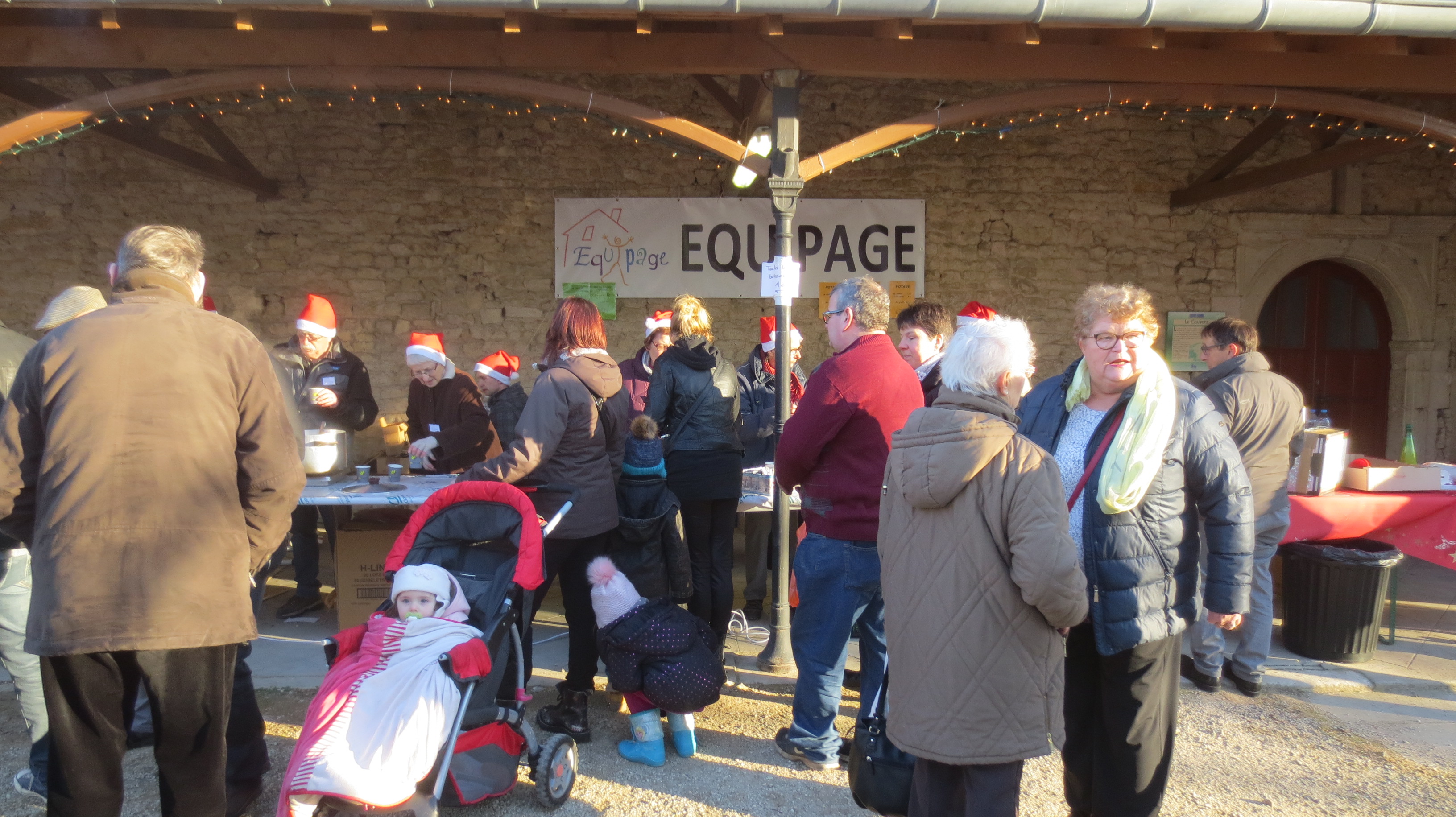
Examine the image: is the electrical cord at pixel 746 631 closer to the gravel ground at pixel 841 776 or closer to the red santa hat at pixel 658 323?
the gravel ground at pixel 841 776

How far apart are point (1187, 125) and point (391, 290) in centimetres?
694

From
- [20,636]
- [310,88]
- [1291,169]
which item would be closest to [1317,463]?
[1291,169]

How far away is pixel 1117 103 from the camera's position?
4559 mm

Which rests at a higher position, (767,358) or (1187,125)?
(1187,125)

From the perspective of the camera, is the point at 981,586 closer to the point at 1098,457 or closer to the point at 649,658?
the point at 1098,457

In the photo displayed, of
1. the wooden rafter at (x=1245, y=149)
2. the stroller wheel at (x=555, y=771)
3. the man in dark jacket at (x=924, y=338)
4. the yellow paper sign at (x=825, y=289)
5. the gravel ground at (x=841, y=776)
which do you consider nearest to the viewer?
the stroller wheel at (x=555, y=771)

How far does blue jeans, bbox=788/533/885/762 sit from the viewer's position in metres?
2.97

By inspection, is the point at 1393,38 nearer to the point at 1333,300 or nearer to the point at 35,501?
the point at 1333,300

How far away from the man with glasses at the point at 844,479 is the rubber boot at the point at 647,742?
0.58m

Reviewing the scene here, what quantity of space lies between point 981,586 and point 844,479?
3.11 feet

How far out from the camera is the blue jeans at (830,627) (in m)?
2.97

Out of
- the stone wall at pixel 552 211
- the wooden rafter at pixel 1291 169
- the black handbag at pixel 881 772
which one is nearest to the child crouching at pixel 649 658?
the black handbag at pixel 881 772

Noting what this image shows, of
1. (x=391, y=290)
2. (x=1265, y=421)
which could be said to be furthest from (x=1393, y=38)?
(x=391, y=290)

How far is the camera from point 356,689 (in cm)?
243
